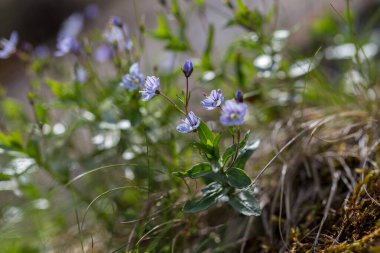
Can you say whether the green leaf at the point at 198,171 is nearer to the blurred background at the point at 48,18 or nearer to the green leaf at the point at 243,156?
the green leaf at the point at 243,156

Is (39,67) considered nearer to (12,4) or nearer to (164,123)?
(164,123)

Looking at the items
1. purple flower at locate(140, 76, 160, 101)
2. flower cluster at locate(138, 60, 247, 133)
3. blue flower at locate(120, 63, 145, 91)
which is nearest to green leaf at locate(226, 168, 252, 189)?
flower cluster at locate(138, 60, 247, 133)

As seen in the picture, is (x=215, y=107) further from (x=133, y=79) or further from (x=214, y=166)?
(x=133, y=79)

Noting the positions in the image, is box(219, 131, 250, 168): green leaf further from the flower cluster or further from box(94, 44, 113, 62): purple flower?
box(94, 44, 113, 62): purple flower

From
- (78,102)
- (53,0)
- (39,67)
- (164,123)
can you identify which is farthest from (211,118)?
(53,0)

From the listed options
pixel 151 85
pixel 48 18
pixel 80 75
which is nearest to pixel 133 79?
pixel 151 85
